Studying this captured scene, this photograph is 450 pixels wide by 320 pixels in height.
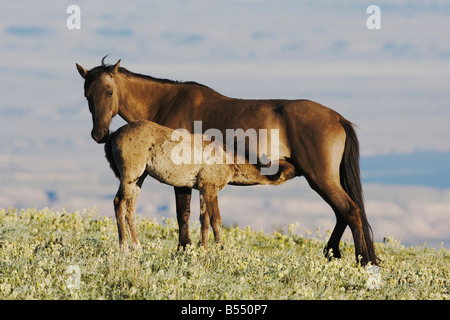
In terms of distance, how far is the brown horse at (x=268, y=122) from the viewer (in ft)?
36.0

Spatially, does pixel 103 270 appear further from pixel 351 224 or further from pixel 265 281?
pixel 351 224

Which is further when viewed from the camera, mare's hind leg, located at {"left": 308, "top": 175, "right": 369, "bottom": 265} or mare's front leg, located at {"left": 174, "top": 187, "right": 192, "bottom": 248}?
mare's front leg, located at {"left": 174, "top": 187, "right": 192, "bottom": 248}

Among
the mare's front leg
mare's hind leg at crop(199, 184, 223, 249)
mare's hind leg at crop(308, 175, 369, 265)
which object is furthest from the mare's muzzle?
mare's hind leg at crop(308, 175, 369, 265)

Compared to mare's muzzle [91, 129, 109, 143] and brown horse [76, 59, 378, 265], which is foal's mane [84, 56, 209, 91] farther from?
mare's muzzle [91, 129, 109, 143]

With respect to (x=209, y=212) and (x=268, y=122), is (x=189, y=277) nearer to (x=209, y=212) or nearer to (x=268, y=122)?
(x=209, y=212)

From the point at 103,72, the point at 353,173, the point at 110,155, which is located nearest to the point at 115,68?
the point at 103,72

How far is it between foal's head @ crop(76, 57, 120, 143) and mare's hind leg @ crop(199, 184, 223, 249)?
2.58m

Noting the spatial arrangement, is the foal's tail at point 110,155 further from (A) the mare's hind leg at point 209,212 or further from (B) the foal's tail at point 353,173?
(B) the foal's tail at point 353,173

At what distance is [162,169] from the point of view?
995cm

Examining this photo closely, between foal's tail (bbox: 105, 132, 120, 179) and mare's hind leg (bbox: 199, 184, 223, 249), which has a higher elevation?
foal's tail (bbox: 105, 132, 120, 179)

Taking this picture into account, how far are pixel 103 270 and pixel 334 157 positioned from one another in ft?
15.9

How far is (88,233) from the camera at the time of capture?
13.7m

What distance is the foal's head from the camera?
11422 millimetres
